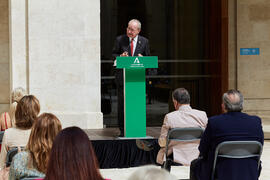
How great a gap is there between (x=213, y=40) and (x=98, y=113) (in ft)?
15.2

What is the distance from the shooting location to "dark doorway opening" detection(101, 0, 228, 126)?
1249 centimetres

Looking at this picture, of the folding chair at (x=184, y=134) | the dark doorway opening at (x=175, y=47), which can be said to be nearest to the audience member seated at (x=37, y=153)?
the folding chair at (x=184, y=134)

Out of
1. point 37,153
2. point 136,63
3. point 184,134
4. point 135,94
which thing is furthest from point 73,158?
point 135,94

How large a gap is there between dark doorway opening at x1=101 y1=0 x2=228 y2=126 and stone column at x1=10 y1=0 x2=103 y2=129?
2.74 m

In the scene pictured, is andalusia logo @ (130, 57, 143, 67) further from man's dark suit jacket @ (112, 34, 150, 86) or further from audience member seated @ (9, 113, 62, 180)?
audience member seated @ (9, 113, 62, 180)

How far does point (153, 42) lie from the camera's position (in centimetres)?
1283

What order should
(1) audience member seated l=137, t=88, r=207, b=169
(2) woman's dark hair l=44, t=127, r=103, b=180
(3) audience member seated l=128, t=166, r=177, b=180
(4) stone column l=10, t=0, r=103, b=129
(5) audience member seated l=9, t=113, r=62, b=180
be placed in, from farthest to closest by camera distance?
(4) stone column l=10, t=0, r=103, b=129, (1) audience member seated l=137, t=88, r=207, b=169, (5) audience member seated l=9, t=113, r=62, b=180, (2) woman's dark hair l=44, t=127, r=103, b=180, (3) audience member seated l=128, t=166, r=177, b=180

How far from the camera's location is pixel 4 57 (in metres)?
11.5

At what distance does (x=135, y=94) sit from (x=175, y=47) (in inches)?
258

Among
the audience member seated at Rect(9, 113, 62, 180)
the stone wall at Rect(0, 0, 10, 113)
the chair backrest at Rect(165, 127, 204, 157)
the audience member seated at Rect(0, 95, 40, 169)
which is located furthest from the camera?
the stone wall at Rect(0, 0, 10, 113)

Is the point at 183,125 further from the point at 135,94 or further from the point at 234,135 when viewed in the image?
the point at 135,94

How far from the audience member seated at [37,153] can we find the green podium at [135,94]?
133 inches

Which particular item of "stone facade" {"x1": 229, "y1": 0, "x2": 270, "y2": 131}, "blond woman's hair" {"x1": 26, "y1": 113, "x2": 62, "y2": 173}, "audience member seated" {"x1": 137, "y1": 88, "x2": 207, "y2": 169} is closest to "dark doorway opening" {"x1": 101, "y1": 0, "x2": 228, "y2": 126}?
"stone facade" {"x1": 229, "y1": 0, "x2": 270, "y2": 131}

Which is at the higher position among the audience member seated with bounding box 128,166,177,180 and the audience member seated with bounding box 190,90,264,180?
the audience member seated with bounding box 128,166,177,180
